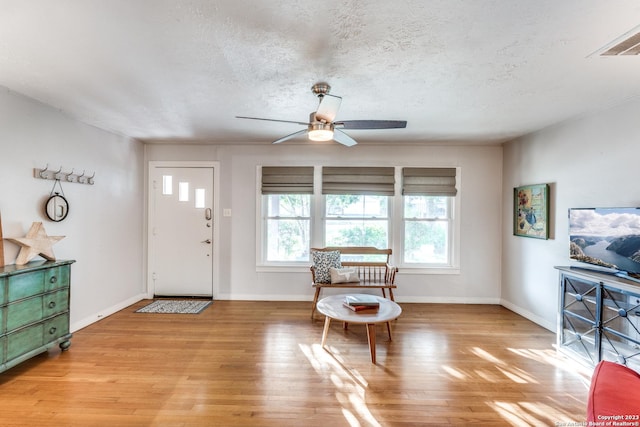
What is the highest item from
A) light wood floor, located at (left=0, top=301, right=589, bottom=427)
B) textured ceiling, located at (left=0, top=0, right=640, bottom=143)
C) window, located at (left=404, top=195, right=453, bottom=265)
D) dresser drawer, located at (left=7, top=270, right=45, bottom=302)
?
textured ceiling, located at (left=0, top=0, right=640, bottom=143)

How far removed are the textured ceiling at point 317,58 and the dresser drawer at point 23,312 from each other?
5.90ft

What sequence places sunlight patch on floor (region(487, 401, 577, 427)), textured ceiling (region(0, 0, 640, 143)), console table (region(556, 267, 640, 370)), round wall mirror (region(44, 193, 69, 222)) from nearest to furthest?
textured ceiling (region(0, 0, 640, 143)), sunlight patch on floor (region(487, 401, 577, 427)), console table (region(556, 267, 640, 370)), round wall mirror (region(44, 193, 69, 222))

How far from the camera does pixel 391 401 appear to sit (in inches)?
80.7

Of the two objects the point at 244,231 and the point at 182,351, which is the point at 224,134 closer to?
the point at 244,231

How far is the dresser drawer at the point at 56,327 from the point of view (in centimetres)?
251

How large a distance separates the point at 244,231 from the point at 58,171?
7.21 feet

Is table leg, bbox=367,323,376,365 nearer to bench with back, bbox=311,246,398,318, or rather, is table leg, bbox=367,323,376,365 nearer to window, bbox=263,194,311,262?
bench with back, bbox=311,246,398,318

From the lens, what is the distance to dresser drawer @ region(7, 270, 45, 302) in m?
2.23

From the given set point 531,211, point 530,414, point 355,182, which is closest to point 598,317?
point 530,414

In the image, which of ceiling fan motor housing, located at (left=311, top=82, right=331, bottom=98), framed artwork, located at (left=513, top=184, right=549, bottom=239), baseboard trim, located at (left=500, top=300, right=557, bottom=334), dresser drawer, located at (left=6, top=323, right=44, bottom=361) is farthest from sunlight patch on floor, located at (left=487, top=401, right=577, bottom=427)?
dresser drawer, located at (left=6, top=323, right=44, bottom=361)

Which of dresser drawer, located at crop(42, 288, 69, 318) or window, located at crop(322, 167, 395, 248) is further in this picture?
window, located at crop(322, 167, 395, 248)

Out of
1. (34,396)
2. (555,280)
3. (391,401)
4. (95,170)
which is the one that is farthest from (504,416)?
(95,170)

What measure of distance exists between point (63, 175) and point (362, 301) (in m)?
3.41

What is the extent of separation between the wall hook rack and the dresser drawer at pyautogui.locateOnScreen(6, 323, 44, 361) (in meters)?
1.42
